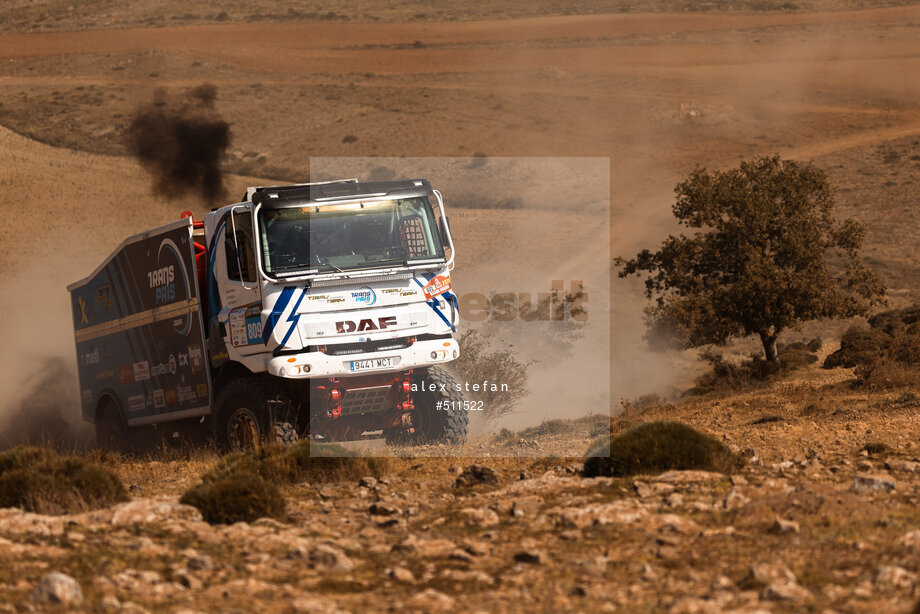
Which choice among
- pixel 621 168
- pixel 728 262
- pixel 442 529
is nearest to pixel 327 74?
pixel 621 168

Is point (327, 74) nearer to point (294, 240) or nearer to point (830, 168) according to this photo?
point (830, 168)

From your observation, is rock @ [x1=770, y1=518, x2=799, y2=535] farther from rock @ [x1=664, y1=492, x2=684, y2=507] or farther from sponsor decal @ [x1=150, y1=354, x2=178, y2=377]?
sponsor decal @ [x1=150, y1=354, x2=178, y2=377]

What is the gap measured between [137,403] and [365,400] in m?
5.13

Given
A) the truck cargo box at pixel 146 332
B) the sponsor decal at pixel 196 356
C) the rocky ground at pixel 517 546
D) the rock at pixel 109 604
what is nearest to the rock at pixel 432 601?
the rocky ground at pixel 517 546

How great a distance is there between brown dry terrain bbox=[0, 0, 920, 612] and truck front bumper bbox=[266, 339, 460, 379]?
1390 mm

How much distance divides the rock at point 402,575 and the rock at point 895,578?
310 cm

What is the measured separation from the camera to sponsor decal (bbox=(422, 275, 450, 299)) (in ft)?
47.0

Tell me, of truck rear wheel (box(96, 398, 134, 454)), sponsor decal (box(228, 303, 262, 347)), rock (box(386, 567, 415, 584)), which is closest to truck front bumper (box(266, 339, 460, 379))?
sponsor decal (box(228, 303, 262, 347))

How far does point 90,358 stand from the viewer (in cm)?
1916

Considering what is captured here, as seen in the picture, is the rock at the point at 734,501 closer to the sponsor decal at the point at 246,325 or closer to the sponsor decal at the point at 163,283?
the sponsor decal at the point at 246,325

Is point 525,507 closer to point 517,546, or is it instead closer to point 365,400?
point 517,546

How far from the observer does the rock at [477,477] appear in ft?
37.3

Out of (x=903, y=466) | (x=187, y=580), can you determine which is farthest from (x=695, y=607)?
(x=903, y=466)

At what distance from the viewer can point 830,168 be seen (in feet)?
207
